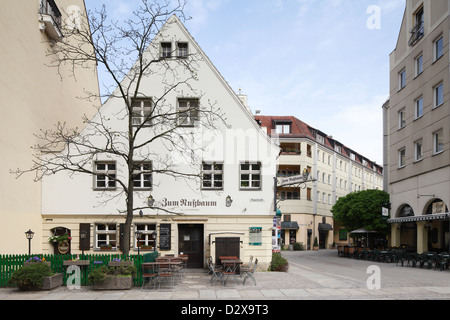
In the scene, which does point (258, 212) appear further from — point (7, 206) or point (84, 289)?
point (7, 206)

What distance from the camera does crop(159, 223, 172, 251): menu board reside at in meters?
19.1

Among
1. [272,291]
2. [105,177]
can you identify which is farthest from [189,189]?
[272,291]

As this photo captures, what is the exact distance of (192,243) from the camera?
64.6 feet

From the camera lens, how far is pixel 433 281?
16.7 m

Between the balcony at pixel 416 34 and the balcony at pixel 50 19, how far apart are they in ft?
74.0

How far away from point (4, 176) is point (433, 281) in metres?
17.7

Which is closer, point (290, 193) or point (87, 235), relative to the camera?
point (87, 235)

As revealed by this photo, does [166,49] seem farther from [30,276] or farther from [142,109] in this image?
[30,276]

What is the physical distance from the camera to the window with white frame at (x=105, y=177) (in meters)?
19.4

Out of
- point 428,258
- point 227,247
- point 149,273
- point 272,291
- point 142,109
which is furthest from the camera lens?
point 428,258

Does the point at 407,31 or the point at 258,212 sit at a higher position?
the point at 407,31

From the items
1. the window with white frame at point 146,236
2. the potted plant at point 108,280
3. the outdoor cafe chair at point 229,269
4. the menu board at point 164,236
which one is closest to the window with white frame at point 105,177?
the window with white frame at point 146,236

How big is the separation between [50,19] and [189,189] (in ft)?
34.8
